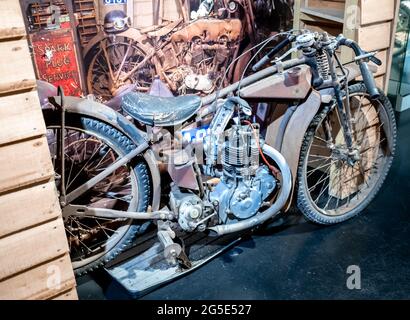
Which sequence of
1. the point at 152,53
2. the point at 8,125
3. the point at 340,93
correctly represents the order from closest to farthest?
the point at 8,125 < the point at 340,93 < the point at 152,53

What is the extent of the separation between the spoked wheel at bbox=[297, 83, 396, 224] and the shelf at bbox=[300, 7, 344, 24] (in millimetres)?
497

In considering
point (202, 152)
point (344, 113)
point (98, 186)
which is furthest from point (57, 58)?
point (344, 113)

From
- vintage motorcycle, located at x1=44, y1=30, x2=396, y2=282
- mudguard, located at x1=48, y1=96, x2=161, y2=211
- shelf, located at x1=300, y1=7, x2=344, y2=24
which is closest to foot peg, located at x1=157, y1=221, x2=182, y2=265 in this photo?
vintage motorcycle, located at x1=44, y1=30, x2=396, y2=282

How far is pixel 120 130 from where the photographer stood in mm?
2365

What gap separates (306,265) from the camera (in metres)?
2.62

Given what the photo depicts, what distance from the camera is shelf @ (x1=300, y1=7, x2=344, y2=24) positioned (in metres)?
2.92

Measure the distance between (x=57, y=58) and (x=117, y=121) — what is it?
1.75ft

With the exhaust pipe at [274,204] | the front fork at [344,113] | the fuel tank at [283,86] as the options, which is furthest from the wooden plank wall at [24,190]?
the front fork at [344,113]

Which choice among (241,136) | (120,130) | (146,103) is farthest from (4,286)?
(241,136)

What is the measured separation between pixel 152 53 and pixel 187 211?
1059 millimetres

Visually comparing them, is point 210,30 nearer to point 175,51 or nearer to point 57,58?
point 175,51

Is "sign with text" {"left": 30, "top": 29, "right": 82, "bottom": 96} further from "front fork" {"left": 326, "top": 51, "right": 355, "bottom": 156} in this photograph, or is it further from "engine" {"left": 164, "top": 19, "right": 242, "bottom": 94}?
"front fork" {"left": 326, "top": 51, "right": 355, "bottom": 156}

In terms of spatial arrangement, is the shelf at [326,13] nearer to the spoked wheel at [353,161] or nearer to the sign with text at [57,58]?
the spoked wheel at [353,161]
